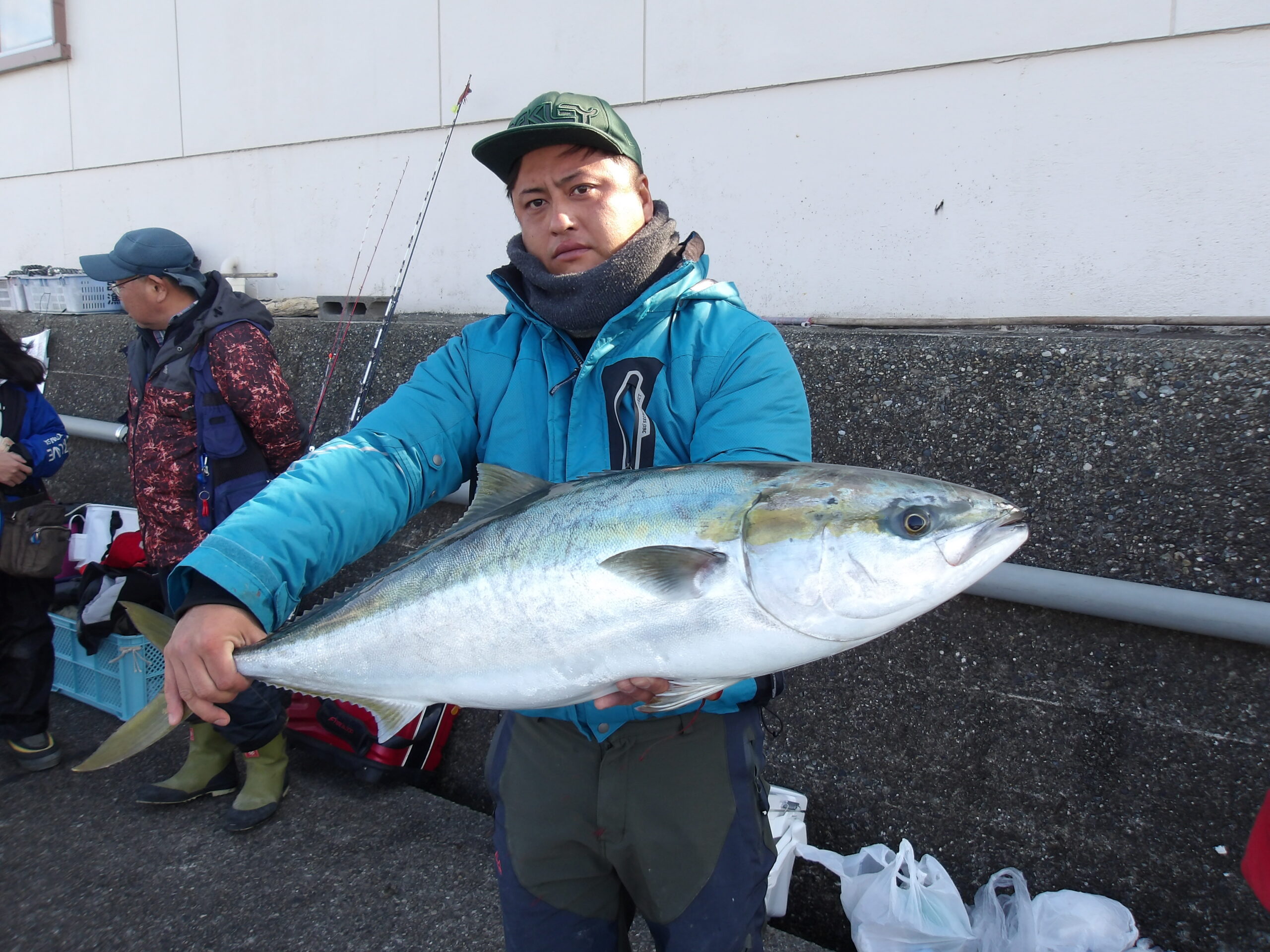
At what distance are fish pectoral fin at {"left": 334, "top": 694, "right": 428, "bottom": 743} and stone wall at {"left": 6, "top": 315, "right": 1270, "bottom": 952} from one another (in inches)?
65.8

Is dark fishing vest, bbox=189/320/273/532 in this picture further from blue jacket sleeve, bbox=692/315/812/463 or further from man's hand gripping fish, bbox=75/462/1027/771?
blue jacket sleeve, bbox=692/315/812/463

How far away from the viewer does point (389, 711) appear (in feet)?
5.67

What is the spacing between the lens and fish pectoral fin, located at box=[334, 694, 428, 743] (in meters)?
1.69

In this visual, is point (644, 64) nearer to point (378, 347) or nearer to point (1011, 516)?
point (378, 347)

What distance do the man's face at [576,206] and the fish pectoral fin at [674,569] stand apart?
72 cm

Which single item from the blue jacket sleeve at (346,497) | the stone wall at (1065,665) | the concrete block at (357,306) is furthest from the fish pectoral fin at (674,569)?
the concrete block at (357,306)

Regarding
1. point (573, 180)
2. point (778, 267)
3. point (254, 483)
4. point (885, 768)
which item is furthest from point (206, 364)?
point (885, 768)

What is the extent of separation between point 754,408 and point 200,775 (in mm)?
3183

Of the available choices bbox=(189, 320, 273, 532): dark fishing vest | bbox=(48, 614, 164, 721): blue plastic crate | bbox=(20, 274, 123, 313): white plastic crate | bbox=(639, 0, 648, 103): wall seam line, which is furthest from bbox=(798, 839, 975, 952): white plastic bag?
bbox=(20, 274, 123, 313): white plastic crate

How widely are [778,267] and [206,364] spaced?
8.54ft

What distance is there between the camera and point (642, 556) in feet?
4.72

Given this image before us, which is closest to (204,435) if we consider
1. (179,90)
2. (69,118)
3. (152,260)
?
(152,260)

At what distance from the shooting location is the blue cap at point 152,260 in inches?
140

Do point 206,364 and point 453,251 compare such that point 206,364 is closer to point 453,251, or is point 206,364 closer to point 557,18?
point 453,251
